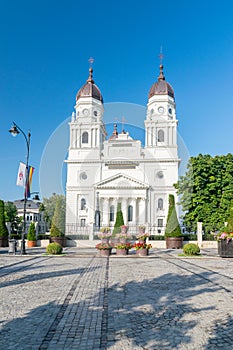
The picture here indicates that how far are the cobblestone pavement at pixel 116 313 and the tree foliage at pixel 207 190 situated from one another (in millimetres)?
25326

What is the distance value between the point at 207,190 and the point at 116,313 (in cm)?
3108

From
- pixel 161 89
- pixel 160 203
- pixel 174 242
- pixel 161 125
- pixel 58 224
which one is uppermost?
pixel 161 89

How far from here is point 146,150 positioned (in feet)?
188

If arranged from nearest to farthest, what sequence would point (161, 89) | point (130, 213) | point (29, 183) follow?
point (29, 183)
point (130, 213)
point (161, 89)

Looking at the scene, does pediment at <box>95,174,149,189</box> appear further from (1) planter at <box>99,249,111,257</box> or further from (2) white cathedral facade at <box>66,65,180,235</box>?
(1) planter at <box>99,249,111,257</box>

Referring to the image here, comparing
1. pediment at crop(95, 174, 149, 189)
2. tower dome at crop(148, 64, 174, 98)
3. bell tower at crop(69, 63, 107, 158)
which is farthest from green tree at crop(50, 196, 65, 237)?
tower dome at crop(148, 64, 174, 98)

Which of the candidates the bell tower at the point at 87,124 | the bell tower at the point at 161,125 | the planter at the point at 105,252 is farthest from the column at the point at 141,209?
the planter at the point at 105,252

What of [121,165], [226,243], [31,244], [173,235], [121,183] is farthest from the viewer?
[121,165]

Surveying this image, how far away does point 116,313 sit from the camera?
602 cm

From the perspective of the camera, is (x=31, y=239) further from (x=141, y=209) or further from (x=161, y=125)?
(x=161, y=125)

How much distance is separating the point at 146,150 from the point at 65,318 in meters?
52.3

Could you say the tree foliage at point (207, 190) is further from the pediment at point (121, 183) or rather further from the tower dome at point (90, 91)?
the tower dome at point (90, 91)

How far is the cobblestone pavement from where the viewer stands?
14.9ft

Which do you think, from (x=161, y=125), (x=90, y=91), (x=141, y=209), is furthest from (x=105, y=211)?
(x=90, y=91)
